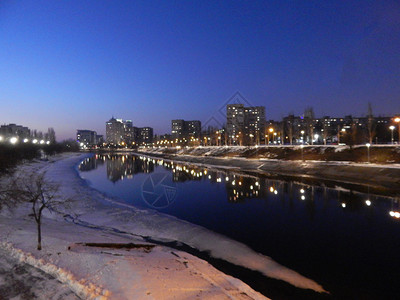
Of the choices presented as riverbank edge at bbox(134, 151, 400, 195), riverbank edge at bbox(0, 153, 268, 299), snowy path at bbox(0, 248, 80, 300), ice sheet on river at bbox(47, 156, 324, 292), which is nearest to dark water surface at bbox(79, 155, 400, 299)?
ice sheet on river at bbox(47, 156, 324, 292)

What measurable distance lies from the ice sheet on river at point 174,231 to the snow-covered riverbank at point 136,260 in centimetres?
4

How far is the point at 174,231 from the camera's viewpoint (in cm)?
1683

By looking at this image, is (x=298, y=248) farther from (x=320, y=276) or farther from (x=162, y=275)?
(x=162, y=275)

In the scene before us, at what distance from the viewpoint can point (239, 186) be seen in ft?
116

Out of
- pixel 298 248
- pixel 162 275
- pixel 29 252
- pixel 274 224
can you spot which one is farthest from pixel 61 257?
pixel 274 224

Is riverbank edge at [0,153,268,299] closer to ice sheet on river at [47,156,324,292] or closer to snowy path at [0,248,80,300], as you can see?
snowy path at [0,248,80,300]

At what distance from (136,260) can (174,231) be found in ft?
20.4

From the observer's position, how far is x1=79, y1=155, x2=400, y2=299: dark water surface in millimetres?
10805

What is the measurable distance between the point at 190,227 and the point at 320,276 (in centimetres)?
841

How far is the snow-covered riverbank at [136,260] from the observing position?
337 inches

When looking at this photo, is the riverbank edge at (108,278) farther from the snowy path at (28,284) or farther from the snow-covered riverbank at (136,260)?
the snowy path at (28,284)

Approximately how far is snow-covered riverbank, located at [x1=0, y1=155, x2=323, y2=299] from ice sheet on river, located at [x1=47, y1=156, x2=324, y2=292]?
0.13 feet

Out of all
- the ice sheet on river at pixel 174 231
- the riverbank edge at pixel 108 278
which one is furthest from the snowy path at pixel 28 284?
the ice sheet on river at pixel 174 231

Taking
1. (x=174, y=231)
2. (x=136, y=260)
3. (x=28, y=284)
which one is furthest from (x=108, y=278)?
(x=174, y=231)
